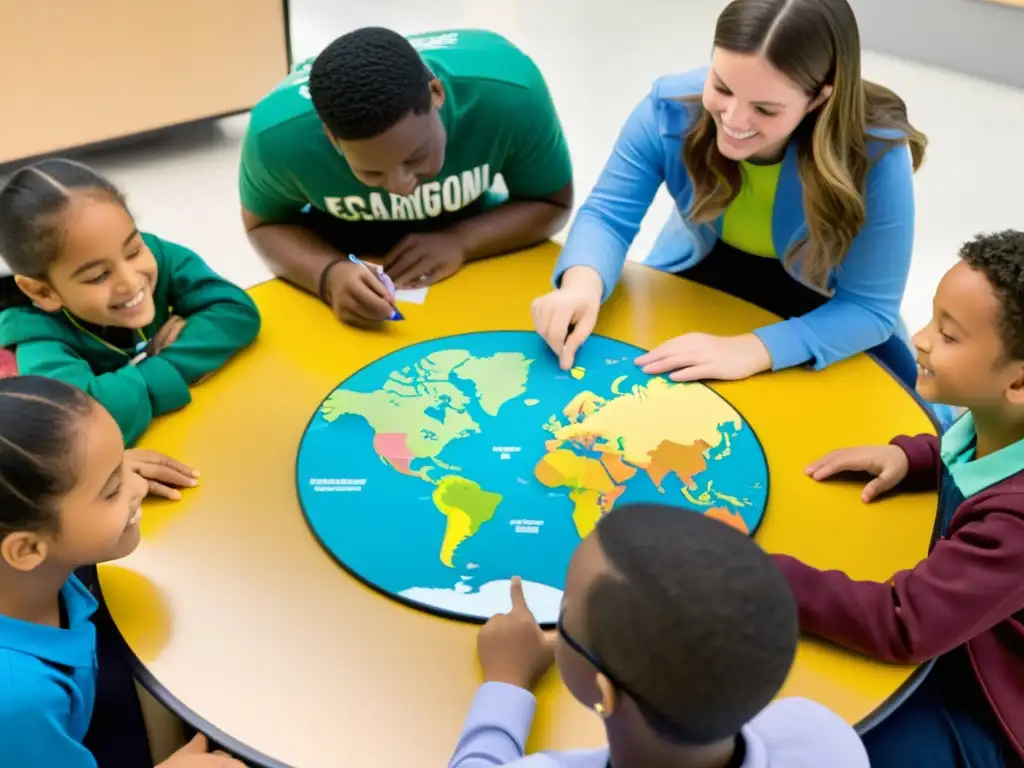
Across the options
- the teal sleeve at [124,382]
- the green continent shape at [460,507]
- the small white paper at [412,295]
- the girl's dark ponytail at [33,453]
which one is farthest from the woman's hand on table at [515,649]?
the small white paper at [412,295]

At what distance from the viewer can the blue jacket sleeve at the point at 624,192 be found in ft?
5.36

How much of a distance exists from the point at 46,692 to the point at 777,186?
1289 mm

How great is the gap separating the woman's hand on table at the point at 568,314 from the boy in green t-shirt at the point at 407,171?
24cm

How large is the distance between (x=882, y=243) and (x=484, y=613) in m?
0.91

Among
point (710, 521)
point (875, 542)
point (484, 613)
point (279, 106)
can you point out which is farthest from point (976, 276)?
point (279, 106)

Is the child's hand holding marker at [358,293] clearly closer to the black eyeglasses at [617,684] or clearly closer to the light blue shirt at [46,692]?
the light blue shirt at [46,692]

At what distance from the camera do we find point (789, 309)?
185 centimetres

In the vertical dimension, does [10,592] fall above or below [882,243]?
below

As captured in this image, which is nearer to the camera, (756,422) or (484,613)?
(484,613)

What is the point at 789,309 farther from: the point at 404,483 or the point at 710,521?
the point at 710,521

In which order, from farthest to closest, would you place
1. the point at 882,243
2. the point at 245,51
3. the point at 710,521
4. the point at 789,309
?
1. the point at 245,51
2. the point at 789,309
3. the point at 882,243
4. the point at 710,521

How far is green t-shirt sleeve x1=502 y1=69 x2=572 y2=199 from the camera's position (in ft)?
5.50

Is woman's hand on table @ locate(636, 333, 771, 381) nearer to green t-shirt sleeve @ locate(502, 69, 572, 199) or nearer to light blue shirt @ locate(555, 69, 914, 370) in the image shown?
light blue shirt @ locate(555, 69, 914, 370)

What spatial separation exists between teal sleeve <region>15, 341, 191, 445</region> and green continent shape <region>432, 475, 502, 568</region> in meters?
0.42
